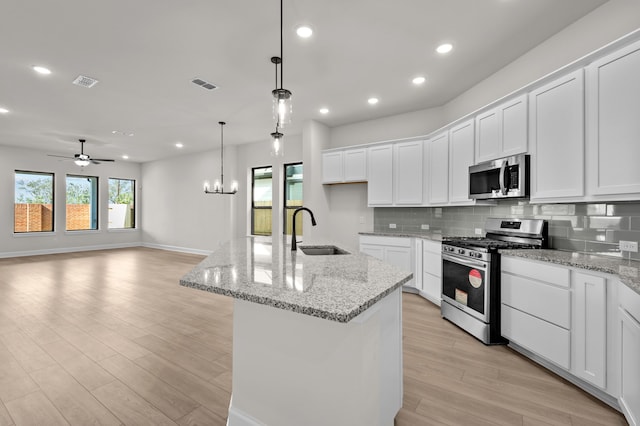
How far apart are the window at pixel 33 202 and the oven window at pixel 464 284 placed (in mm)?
10460

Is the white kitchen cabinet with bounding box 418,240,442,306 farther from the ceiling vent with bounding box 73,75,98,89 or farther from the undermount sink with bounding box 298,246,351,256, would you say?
the ceiling vent with bounding box 73,75,98,89

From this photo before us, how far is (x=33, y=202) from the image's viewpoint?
8219 mm

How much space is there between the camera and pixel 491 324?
111 inches

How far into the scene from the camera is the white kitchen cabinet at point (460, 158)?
369cm

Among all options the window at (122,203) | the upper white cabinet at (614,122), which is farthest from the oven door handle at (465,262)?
the window at (122,203)

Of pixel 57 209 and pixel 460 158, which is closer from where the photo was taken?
pixel 460 158

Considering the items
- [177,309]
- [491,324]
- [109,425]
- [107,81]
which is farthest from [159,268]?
[491,324]

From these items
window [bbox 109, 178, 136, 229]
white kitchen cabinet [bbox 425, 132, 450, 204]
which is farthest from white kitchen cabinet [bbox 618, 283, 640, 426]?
window [bbox 109, 178, 136, 229]

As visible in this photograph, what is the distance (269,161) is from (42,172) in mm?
6635

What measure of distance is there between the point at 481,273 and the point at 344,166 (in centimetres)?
305

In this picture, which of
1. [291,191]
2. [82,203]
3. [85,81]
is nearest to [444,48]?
[291,191]

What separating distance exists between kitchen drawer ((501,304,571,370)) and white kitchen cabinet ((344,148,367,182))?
3026 millimetres

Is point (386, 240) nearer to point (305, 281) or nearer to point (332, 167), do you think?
point (332, 167)

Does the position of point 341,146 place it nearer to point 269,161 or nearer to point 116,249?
point 269,161
